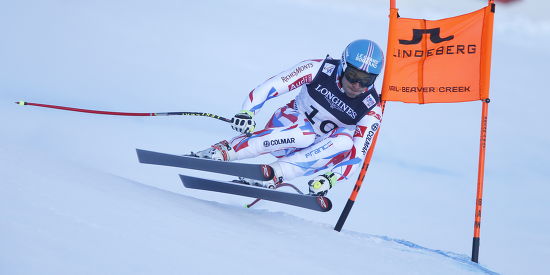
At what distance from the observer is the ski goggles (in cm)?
540

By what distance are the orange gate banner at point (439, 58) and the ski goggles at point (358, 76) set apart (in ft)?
2.95

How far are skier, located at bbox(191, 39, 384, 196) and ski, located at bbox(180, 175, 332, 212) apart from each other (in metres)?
0.17

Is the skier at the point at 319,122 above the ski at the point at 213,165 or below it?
above

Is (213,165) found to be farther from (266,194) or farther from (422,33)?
(422,33)

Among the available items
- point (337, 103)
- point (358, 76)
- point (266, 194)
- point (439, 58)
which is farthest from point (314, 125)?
point (439, 58)

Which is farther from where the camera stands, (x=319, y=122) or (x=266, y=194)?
(x=319, y=122)

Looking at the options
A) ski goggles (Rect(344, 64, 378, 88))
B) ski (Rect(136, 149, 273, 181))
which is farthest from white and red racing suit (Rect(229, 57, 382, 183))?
ski (Rect(136, 149, 273, 181))

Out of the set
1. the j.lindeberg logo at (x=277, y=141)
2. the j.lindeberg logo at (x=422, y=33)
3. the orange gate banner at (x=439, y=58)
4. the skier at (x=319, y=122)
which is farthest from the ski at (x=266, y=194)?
the j.lindeberg logo at (x=422, y=33)

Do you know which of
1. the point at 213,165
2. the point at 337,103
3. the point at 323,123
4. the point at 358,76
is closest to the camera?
the point at 213,165

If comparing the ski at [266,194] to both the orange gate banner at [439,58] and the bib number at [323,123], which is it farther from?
the orange gate banner at [439,58]

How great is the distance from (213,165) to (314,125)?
1.06 m

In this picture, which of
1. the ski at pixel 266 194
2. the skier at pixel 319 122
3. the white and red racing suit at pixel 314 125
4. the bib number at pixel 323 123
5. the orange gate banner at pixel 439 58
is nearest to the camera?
the ski at pixel 266 194

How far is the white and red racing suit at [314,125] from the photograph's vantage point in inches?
216

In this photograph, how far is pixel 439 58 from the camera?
6340 mm
